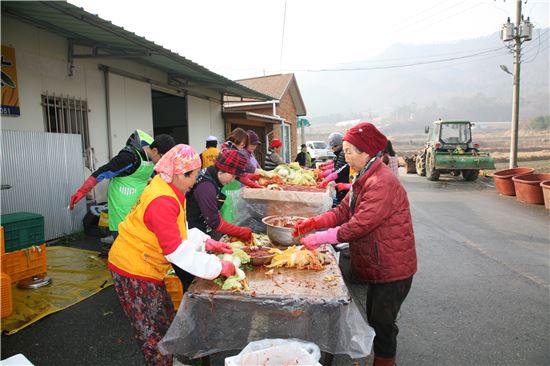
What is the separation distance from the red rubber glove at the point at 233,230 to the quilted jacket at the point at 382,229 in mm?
1162

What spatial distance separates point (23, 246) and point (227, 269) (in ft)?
12.3

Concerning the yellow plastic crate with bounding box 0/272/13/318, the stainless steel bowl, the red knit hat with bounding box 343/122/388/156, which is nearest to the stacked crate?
the yellow plastic crate with bounding box 0/272/13/318

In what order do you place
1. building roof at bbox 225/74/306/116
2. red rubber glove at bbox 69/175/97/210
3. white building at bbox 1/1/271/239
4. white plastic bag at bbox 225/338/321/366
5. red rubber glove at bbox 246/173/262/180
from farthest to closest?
building roof at bbox 225/74/306/116, red rubber glove at bbox 246/173/262/180, white building at bbox 1/1/271/239, red rubber glove at bbox 69/175/97/210, white plastic bag at bbox 225/338/321/366

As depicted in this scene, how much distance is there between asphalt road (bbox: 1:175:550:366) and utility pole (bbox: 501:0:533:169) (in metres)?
10.5

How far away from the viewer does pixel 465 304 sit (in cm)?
478

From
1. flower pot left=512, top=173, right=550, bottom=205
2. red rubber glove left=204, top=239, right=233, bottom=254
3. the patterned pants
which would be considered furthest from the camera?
flower pot left=512, top=173, right=550, bottom=205

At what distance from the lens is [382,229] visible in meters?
2.75

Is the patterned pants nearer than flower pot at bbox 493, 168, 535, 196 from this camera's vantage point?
Yes

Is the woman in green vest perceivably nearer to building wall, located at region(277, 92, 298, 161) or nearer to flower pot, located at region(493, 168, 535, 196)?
flower pot, located at region(493, 168, 535, 196)

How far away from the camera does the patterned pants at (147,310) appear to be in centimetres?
252

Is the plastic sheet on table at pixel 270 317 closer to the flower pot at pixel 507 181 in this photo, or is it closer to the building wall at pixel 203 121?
the building wall at pixel 203 121

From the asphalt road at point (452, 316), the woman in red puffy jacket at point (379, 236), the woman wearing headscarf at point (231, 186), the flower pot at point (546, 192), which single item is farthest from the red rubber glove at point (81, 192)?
the flower pot at point (546, 192)

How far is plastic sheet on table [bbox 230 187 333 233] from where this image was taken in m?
5.11

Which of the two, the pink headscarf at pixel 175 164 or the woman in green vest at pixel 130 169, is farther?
the woman in green vest at pixel 130 169
